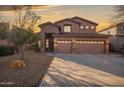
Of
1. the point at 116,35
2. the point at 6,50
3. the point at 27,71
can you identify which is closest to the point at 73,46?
the point at 116,35

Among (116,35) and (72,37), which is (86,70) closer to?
(72,37)

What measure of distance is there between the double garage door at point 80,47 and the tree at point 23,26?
903 mm

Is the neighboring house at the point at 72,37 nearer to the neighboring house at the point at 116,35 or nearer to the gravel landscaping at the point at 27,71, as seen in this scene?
the neighboring house at the point at 116,35

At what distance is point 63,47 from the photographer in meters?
15.3

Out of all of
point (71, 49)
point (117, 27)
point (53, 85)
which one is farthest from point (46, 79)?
point (117, 27)

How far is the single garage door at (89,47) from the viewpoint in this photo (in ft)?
49.6

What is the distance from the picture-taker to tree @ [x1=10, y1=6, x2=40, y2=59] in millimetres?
14836

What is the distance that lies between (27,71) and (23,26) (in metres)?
1.16

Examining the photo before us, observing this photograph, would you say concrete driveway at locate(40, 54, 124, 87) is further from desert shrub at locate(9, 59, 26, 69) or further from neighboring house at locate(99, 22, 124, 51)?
desert shrub at locate(9, 59, 26, 69)

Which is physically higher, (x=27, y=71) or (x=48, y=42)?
(x=48, y=42)

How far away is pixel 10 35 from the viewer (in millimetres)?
14820

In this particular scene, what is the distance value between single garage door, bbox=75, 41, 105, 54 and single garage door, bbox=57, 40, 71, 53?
0.77 ft

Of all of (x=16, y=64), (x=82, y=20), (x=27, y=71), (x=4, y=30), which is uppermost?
(x=82, y=20)
